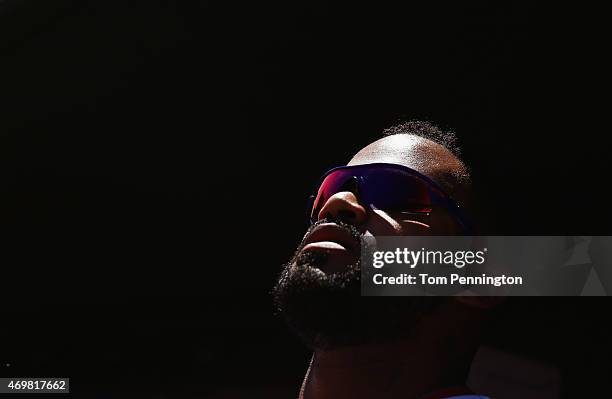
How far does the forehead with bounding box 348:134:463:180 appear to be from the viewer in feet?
5.03

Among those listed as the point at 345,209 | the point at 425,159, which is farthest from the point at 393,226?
the point at 425,159

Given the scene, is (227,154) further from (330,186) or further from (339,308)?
(339,308)

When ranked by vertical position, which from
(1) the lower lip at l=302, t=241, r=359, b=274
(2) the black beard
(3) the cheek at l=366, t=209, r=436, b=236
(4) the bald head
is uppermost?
(4) the bald head

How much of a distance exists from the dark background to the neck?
360mm

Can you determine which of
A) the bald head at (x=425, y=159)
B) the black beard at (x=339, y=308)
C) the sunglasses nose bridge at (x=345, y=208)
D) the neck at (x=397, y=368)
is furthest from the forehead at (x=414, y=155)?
the neck at (x=397, y=368)

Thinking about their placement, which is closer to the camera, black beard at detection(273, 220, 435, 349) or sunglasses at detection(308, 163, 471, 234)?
black beard at detection(273, 220, 435, 349)

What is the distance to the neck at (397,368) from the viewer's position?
1398 mm

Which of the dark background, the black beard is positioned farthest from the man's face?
the dark background

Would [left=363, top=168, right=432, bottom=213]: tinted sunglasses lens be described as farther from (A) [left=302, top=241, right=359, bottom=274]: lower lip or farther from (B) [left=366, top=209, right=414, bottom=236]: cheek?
(A) [left=302, top=241, right=359, bottom=274]: lower lip

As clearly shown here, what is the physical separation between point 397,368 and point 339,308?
22cm

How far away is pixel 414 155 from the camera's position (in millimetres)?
1561

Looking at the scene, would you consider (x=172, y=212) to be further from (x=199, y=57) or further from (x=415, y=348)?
(x=415, y=348)

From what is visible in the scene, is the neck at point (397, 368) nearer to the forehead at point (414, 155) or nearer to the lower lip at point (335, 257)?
the lower lip at point (335, 257)

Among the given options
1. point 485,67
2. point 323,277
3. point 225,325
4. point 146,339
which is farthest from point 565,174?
point 146,339
